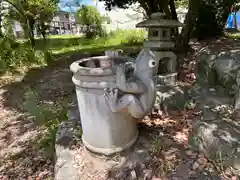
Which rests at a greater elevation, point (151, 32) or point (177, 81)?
point (151, 32)

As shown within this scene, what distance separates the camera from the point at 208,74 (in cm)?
385

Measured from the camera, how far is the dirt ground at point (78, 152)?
1932 millimetres

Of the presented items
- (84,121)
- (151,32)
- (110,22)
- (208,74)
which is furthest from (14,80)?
(110,22)

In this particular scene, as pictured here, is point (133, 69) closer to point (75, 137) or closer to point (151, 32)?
point (75, 137)

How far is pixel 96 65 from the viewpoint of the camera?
Result: 2.43 m

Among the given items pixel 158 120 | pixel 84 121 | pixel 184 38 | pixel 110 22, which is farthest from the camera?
pixel 110 22

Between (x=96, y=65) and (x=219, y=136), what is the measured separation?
4.64 ft

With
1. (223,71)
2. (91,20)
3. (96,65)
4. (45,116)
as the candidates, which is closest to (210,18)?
(223,71)

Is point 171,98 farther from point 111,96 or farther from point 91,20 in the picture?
point 91,20

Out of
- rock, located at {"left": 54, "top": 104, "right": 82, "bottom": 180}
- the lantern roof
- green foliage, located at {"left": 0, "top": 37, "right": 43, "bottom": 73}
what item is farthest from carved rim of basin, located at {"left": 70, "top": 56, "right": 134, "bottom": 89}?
green foliage, located at {"left": 0, "top": 37, "right": 43, "bottom": 73}

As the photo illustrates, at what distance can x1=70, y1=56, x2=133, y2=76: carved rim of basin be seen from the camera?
1833mm

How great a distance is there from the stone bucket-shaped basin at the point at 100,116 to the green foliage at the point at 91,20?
35.7 feet

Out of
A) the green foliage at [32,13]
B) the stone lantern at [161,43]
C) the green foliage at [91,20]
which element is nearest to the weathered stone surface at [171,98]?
the stone lantern at [161,43]

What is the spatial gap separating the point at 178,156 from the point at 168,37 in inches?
96.6
